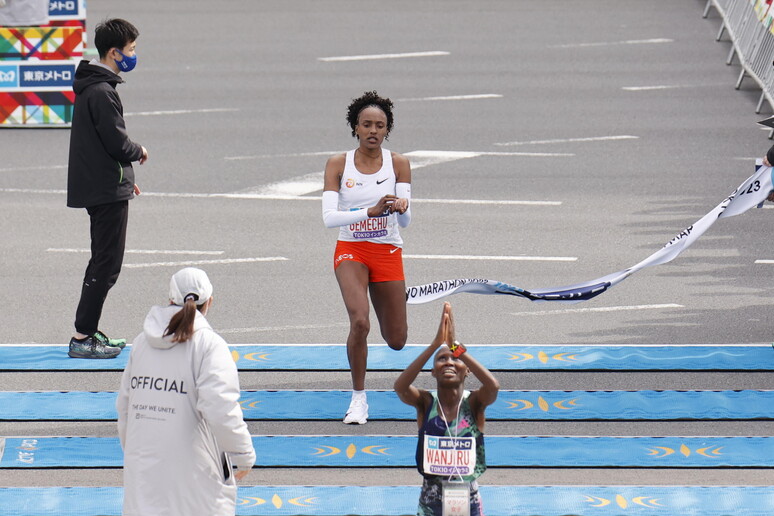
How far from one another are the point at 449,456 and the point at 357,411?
3.25 m

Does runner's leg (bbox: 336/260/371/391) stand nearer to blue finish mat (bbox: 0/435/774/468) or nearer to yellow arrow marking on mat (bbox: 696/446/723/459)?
blue finish mat (bbox: 0/435/774/468)

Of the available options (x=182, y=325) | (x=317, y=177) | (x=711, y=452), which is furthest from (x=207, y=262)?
(x=182, y=325)

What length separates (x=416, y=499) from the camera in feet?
30.6

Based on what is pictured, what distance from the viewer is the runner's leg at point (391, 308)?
10.6 m

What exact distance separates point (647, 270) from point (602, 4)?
14.5 meters

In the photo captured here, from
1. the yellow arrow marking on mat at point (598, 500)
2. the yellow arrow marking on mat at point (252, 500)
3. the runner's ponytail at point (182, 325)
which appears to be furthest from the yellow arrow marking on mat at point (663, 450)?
the runner's ponytail at point (182, 325)

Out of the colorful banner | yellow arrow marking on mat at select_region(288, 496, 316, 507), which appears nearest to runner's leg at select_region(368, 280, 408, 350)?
yellow arrow marking on mat at select_region(288, 496, 316, 507)

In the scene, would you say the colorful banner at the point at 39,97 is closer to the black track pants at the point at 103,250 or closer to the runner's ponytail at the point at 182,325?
the black track pants at the point at 103,250

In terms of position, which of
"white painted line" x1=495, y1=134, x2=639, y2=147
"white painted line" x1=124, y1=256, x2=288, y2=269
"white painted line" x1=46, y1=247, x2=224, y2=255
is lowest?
"white painted line" x1=124, y1=256, x2=288, y2=269

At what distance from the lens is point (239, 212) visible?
16.8m

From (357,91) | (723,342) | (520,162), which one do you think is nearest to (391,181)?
(723,342)

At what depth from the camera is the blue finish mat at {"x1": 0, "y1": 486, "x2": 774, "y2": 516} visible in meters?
9.09

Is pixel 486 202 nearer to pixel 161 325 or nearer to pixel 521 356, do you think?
pixel 521 356

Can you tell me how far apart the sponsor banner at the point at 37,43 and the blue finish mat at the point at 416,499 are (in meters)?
12.6
